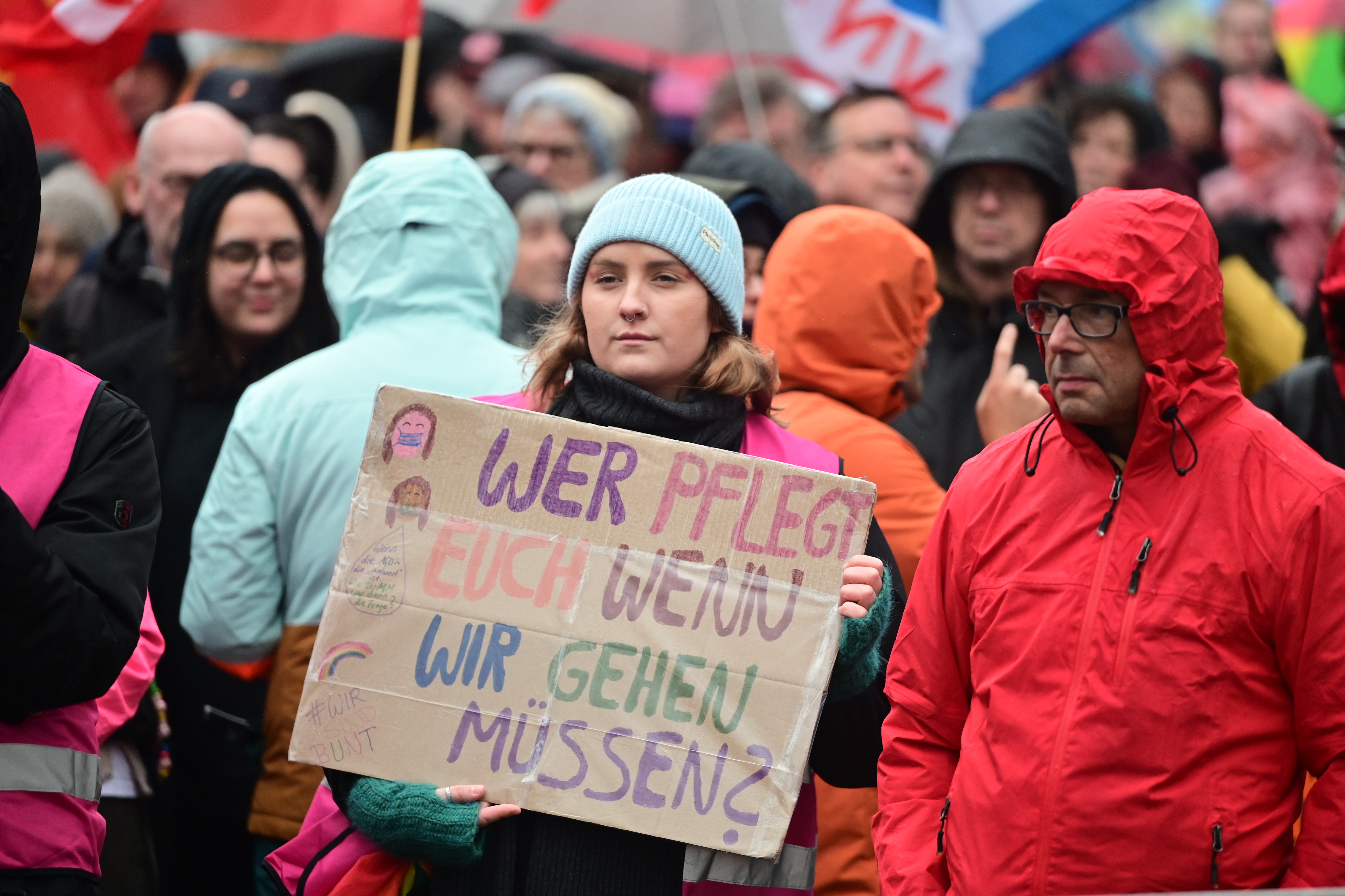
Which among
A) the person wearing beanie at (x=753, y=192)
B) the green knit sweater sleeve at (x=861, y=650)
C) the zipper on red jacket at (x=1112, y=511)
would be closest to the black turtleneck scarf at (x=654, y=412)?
the green knit sweater sleeve at (x=861, y=650)

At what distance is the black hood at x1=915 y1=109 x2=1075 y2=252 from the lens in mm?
5539

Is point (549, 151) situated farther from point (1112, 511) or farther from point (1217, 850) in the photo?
point (1217, 850)

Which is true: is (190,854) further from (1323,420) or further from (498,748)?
(1323,420)

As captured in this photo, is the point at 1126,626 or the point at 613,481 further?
the point at 613,481

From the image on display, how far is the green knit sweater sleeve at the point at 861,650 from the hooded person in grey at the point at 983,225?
89.9 inches

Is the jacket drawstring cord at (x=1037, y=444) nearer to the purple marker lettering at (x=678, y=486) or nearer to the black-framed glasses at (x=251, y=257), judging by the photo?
the purple marker lettering at (x=678, y=486)

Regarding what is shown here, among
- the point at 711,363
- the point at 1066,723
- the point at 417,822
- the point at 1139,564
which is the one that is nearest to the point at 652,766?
the point at 417,822

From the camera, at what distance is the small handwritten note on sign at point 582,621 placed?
9.54ft

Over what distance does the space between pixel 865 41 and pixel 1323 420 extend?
351 centimetres

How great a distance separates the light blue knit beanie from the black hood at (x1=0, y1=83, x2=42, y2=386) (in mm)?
1124

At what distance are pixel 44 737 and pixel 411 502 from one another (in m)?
0.77

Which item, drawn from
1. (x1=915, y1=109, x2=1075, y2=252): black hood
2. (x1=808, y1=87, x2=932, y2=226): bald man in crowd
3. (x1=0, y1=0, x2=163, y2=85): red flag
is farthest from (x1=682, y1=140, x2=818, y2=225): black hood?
(x1=0, y1=0, x2=163, y2=85): red flag

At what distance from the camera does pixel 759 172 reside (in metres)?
5.66

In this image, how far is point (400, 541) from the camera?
3.03 m
